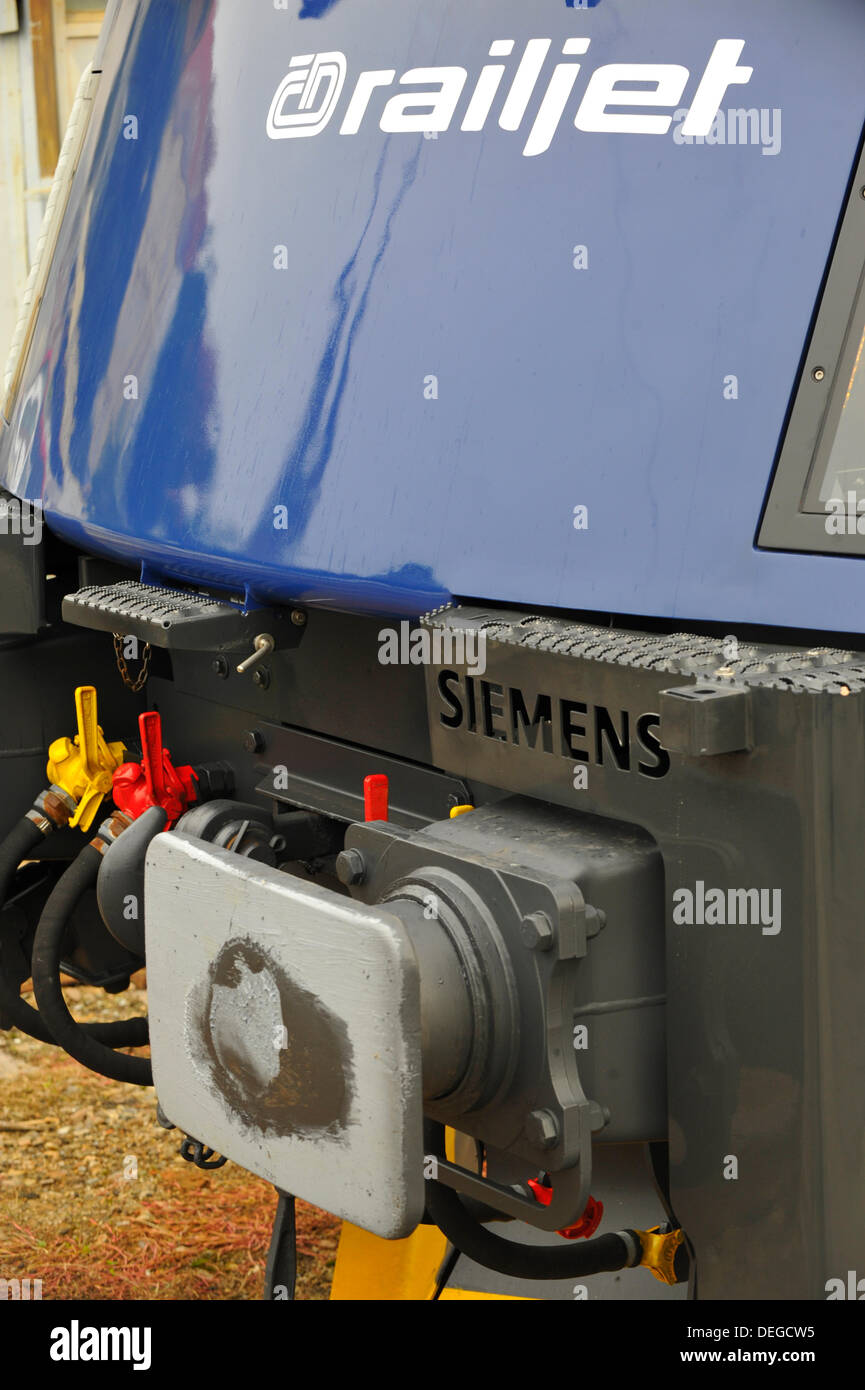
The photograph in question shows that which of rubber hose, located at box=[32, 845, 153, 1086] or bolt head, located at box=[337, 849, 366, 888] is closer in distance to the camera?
bolt head, located at box=[337, 849, 366, 888]

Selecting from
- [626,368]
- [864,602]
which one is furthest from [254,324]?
[864,602]

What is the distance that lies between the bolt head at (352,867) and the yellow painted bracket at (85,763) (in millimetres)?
1024

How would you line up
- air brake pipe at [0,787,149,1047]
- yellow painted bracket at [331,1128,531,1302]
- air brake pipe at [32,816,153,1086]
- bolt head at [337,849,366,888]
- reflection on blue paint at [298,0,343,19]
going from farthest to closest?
yellow painted bracket at [331,1128,531,1302]
air brake pipe at [0,787,149,1047]
air brake pipe at [32,816,153,1086]
reflection on blue paint at [298,0,343,19]
bolt head at [337,849,366,888]

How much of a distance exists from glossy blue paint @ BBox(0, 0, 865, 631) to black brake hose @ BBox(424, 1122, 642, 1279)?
83 cm

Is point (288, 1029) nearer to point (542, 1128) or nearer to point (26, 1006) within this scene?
point (542, 1128)

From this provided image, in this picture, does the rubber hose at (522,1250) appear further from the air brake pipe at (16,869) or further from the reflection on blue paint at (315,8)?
the reflection on blue paint at (315,8)

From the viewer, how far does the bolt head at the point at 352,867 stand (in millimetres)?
2232

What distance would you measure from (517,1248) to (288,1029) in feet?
2.21

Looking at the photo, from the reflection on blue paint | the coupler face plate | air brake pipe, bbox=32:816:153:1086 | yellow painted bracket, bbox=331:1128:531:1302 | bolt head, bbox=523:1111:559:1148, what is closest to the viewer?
the coupler face plate

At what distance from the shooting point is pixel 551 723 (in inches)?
82.7

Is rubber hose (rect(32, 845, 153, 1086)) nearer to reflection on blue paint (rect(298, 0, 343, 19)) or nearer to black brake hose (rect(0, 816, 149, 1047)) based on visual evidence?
black brake hose (rect(0, 816, 149, 1047))

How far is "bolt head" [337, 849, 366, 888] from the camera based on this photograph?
2232 mm

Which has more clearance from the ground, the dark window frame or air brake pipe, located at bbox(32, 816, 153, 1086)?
the dark window frame

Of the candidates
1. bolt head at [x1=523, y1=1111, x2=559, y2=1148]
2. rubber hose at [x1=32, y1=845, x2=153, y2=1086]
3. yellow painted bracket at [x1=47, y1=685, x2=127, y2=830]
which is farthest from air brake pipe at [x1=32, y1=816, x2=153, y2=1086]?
bolt head at [x1=523, y1=1111, x2=559, y2=1148]
